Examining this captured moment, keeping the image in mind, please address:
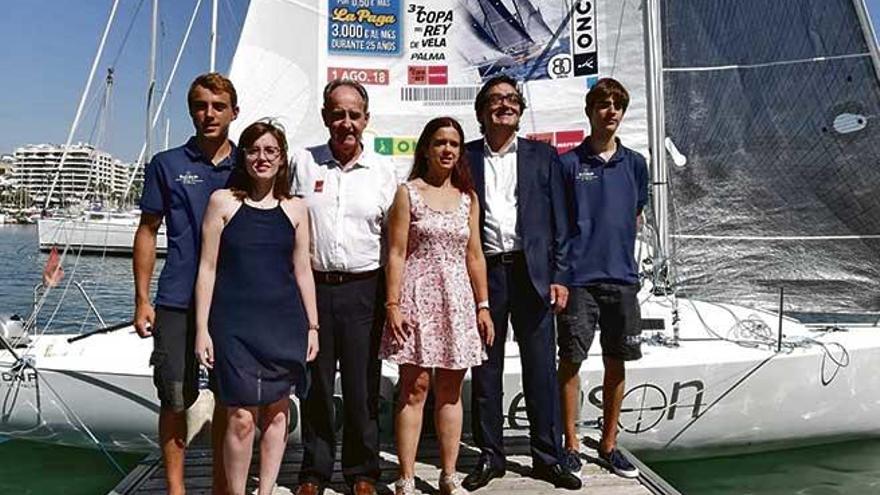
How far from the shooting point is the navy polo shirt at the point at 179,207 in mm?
2992

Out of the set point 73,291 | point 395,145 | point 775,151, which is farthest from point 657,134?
point 73,291

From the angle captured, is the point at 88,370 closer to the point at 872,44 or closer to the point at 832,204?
the point at 832,204

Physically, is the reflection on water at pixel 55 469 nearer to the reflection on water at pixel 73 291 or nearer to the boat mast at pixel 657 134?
the boat mast at pixel 657 134

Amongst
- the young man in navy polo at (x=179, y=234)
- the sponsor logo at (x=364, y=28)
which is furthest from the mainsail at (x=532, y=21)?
the young man in navy polo at (x=179, y=234)

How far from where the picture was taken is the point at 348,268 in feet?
10.6

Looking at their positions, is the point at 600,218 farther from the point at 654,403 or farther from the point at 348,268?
the point at 654,403

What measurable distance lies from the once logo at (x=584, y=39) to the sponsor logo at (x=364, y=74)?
1489mm

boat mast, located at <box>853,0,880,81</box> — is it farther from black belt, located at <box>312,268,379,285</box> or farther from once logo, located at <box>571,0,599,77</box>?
black belt, located at <box>312,268,379,285</box>

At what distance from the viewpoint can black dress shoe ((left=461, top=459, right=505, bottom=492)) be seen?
346 centimetres

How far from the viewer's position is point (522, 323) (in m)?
3.51

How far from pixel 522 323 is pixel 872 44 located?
4813 millimetres

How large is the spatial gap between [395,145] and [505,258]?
9.93 feet

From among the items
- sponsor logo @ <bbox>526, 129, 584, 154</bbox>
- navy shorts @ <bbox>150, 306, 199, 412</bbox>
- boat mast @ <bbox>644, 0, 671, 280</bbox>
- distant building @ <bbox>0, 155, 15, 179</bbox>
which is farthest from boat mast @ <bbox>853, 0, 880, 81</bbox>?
distant building @ <bbox>0, 155, 15, 179</bbox>

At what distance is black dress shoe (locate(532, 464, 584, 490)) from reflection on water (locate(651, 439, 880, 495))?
2.14m
